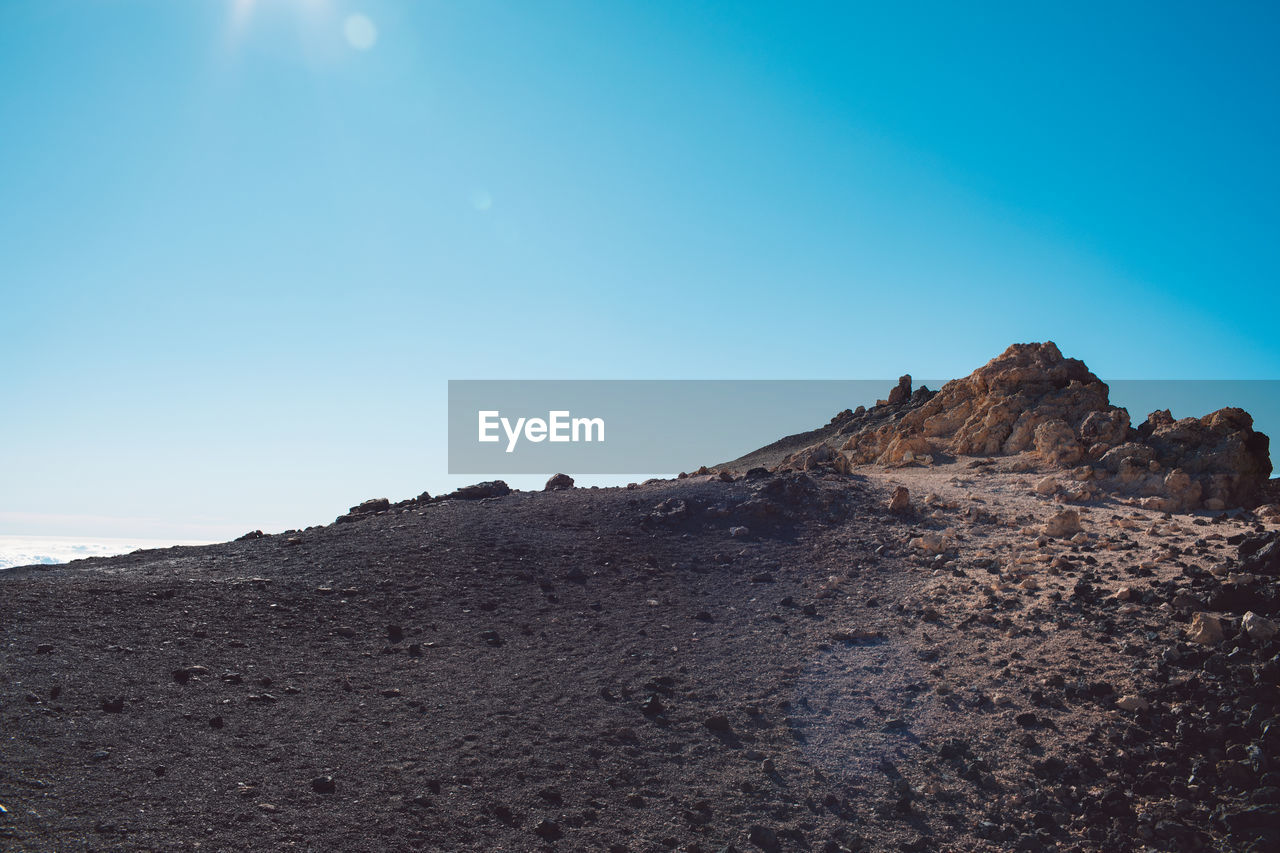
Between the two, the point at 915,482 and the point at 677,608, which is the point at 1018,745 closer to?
the point at 677,608

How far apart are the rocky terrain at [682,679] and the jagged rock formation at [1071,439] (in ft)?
0.43

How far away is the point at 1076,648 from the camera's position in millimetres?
9930

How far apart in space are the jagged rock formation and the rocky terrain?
133 millimetres

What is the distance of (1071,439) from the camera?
59.6ft

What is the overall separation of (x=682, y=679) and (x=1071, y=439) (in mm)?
12530

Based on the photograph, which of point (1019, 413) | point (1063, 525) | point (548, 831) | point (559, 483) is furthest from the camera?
point (1019, 413)

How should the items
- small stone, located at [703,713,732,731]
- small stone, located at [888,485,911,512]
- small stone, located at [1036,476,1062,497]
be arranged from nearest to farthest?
small stone, located at [703,713,732,731]
small stone, located at [888,485,911,512]
small stone, located at [1036,476,1062,497]

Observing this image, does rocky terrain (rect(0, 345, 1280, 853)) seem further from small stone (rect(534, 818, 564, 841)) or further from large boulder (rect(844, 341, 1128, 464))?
large boulder (rect(844, 341, 1128, 464))

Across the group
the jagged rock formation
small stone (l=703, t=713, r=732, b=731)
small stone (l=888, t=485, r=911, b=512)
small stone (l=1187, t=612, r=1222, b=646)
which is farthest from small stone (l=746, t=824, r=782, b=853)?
the jagged rock formation

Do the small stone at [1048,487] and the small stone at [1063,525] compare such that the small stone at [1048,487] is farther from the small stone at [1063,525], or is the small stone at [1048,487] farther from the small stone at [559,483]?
the small stone at [559,483]

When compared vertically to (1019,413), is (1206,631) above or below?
below

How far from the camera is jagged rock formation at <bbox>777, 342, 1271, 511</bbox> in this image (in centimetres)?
1537

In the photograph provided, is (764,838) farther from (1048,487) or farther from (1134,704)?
(1048,487)

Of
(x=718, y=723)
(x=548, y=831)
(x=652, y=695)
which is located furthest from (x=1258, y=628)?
(x=548, y=831)
